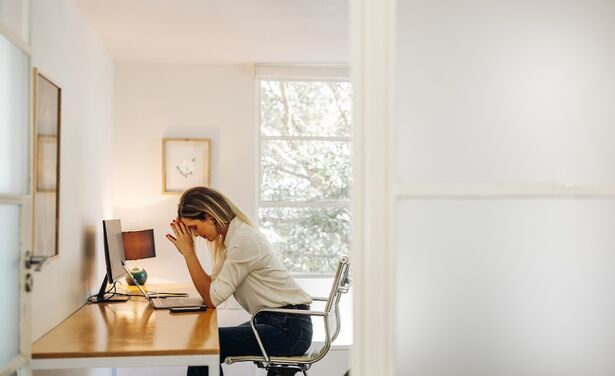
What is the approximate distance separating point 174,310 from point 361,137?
230 centimetres

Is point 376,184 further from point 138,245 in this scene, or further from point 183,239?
point 138,245

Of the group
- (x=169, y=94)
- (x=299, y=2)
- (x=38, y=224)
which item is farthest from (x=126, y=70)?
(x=38, y=224)

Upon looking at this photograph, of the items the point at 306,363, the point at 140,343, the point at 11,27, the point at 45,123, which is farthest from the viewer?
the point at 306,363

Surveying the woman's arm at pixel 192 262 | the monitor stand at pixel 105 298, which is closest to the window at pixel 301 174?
the monitor stand at pixel 105 298

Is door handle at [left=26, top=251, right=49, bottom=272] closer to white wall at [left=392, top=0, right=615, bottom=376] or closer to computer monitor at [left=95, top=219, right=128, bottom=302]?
white wall at [left=392, top=0, right=615, bottom=376]

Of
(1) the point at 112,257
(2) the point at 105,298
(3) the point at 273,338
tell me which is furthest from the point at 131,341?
(2) the point at 105,298

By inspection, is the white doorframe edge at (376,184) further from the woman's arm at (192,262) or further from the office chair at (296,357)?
the woman's arm at (192,262)

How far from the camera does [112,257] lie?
3959mm

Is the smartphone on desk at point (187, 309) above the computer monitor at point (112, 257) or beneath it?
beneath

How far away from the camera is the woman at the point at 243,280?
137 inches

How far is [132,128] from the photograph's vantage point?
A: 17.0ft

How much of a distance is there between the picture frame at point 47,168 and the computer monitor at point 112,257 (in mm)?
572

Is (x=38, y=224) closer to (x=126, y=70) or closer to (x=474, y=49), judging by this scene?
(x=474, y=49)

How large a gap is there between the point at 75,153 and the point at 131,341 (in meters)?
1.32
